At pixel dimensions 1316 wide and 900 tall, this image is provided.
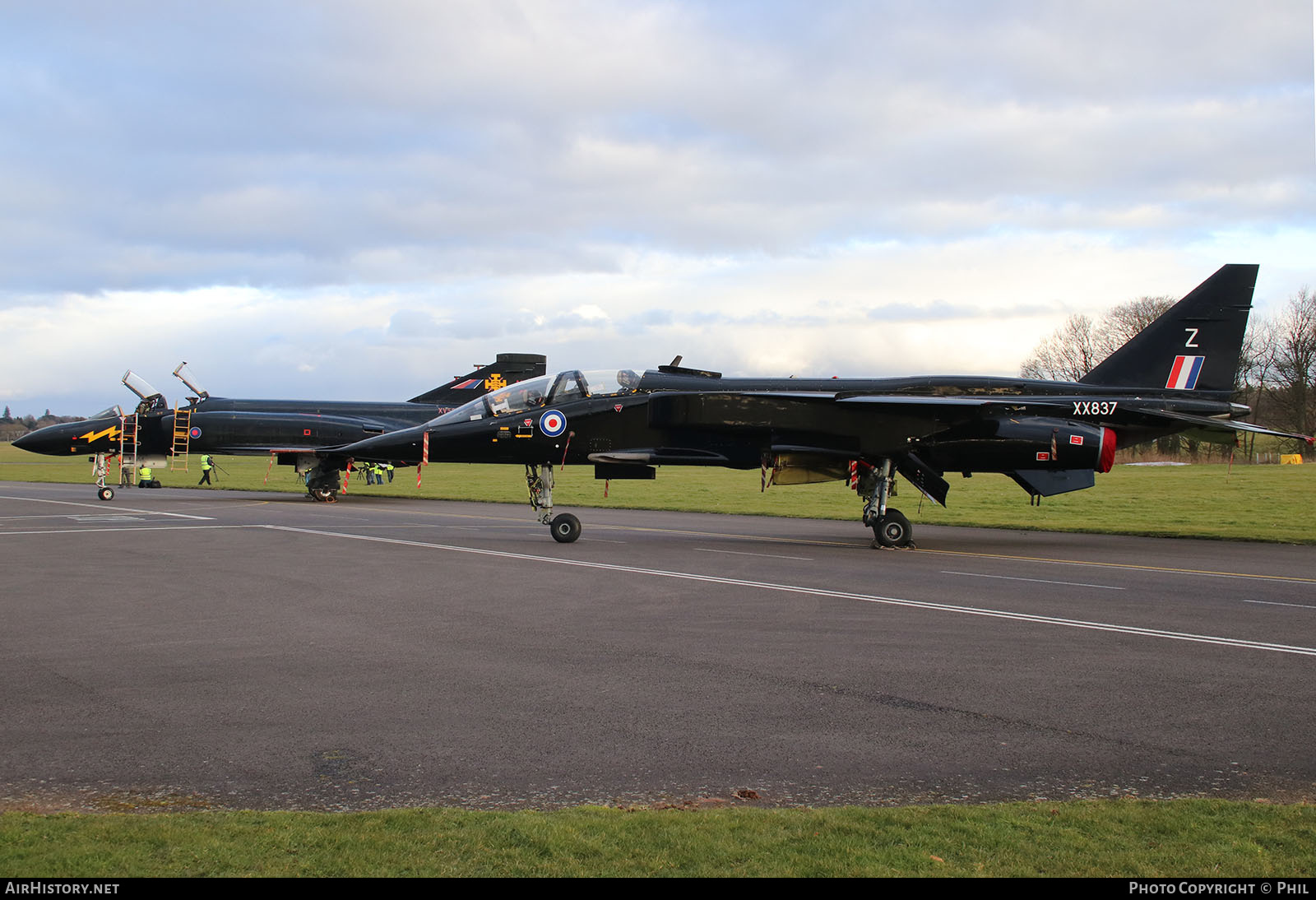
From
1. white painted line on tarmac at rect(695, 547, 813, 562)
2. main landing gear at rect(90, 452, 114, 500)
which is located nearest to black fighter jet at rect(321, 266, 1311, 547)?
white painted line on tarmac at rect(695, 547, 813, 562)

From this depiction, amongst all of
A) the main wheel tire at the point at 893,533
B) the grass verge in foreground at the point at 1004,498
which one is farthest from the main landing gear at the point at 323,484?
the main wheel tire at the point at 893,533

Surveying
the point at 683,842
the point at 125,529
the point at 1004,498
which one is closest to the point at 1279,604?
the point at 683,842

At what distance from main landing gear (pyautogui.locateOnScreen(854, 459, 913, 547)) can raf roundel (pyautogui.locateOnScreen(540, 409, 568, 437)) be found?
5.59 meters

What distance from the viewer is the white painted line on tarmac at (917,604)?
9.02m

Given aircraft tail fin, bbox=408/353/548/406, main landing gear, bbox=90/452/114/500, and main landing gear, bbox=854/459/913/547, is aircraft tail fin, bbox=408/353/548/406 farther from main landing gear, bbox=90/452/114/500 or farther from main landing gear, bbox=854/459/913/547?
main landing gear, bbox=854/459/913/547

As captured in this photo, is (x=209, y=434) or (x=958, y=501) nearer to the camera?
(x=958, y=501)

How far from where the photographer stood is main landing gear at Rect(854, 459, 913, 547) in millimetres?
18000

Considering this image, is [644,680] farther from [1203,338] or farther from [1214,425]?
[1203,338]

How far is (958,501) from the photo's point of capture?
31.0 metres

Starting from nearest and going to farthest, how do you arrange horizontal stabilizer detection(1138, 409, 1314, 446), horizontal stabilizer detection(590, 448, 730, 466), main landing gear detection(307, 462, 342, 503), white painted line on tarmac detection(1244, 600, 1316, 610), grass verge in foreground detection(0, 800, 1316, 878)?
grass verge in foreground detection(0, 800, 1316, 878)
white painted line on tarmac detection(1244, 600, 1316, 610)
horizontal stabilizer detection(1138, 409, 1314, 446)
horizontal stabilizer detection(590, 448, 730, 466)
main landing gear detection(307, 462, 342, 503)

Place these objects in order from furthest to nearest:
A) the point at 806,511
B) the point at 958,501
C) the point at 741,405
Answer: the point at 958,501 → the point at 806,511 → the point at 741,405
